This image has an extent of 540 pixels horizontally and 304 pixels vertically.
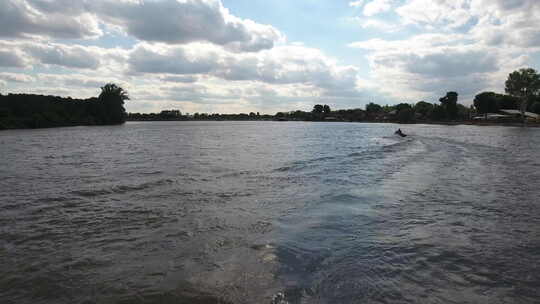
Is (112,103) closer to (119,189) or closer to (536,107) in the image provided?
(119,189)

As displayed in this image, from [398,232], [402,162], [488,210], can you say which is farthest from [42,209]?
[402,162]

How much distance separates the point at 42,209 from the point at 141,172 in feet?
28.8

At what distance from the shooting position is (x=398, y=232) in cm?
959

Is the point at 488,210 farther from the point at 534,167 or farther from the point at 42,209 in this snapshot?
the point at 42,209

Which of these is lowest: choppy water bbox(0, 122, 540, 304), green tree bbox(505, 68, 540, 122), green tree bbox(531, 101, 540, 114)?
choppy water bbox(0, 122, 540, 304)

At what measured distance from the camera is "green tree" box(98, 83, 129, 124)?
475ft

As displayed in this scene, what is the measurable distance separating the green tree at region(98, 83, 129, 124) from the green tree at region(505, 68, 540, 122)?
15687 cm

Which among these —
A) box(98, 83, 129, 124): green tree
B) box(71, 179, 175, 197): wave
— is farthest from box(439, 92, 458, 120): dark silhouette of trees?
box(71, 179, 175, 197): wave

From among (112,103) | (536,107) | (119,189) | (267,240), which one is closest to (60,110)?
(112,103)

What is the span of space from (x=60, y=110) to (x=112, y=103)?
2478cm

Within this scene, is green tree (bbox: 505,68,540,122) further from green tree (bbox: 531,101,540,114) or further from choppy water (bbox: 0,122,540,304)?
choppy water (bbox: 0,122,540,304)

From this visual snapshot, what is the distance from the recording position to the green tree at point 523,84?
119125mm

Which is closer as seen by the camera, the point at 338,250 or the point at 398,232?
the point at 338,250

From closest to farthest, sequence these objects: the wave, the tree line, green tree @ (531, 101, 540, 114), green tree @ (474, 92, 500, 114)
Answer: the wave, the tree line, green tree @ (531, 101, 540, 114), green tree @ (474, 92, 500, 114)
